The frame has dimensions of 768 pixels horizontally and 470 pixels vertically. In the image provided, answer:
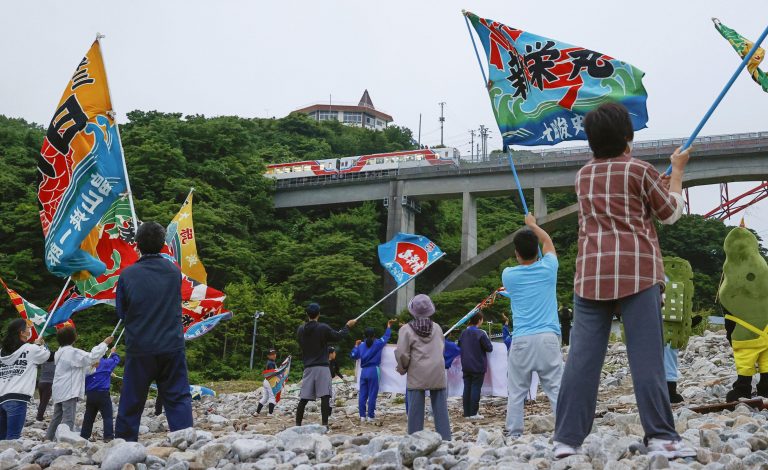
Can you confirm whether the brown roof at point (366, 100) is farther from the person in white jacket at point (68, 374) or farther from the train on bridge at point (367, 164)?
the person in white jacket at point (68, 374)

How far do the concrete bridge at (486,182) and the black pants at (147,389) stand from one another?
99.5 ft

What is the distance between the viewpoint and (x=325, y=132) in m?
61.7

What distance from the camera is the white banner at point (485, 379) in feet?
38.0

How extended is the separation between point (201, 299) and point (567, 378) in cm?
1040

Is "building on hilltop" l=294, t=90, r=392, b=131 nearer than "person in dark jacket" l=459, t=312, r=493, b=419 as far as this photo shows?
No

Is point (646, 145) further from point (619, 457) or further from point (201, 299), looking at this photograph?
point (619, 457)

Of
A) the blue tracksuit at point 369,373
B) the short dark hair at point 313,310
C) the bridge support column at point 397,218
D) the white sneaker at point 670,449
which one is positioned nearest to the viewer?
the white sneaker at point 670,449

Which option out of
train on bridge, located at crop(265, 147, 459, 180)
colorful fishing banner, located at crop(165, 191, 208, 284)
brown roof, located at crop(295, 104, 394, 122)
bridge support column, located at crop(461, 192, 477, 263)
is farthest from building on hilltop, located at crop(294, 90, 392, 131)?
colorful fishing banner, located at crop(165, 191, 208, 284)

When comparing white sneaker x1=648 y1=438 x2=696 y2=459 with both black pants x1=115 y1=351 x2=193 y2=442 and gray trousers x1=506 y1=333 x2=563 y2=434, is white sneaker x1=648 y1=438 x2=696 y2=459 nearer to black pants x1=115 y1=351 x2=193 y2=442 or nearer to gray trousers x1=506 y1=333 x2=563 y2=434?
gray trousers x1=506 y1=333 x2=563 y2=434

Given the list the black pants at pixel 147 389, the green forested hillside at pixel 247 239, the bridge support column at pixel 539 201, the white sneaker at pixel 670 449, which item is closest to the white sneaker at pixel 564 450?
the white sneaker at pixel 670 449

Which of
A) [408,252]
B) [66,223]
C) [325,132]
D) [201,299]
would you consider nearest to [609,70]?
[408,252]

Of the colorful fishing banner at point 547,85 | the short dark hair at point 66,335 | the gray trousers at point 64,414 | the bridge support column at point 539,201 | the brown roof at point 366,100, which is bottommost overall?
the gray trousers at point 64,414

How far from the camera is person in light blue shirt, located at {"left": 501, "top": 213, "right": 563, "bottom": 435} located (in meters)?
5.67

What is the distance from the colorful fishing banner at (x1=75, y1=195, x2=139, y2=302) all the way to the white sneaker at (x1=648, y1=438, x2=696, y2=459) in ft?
27.4
